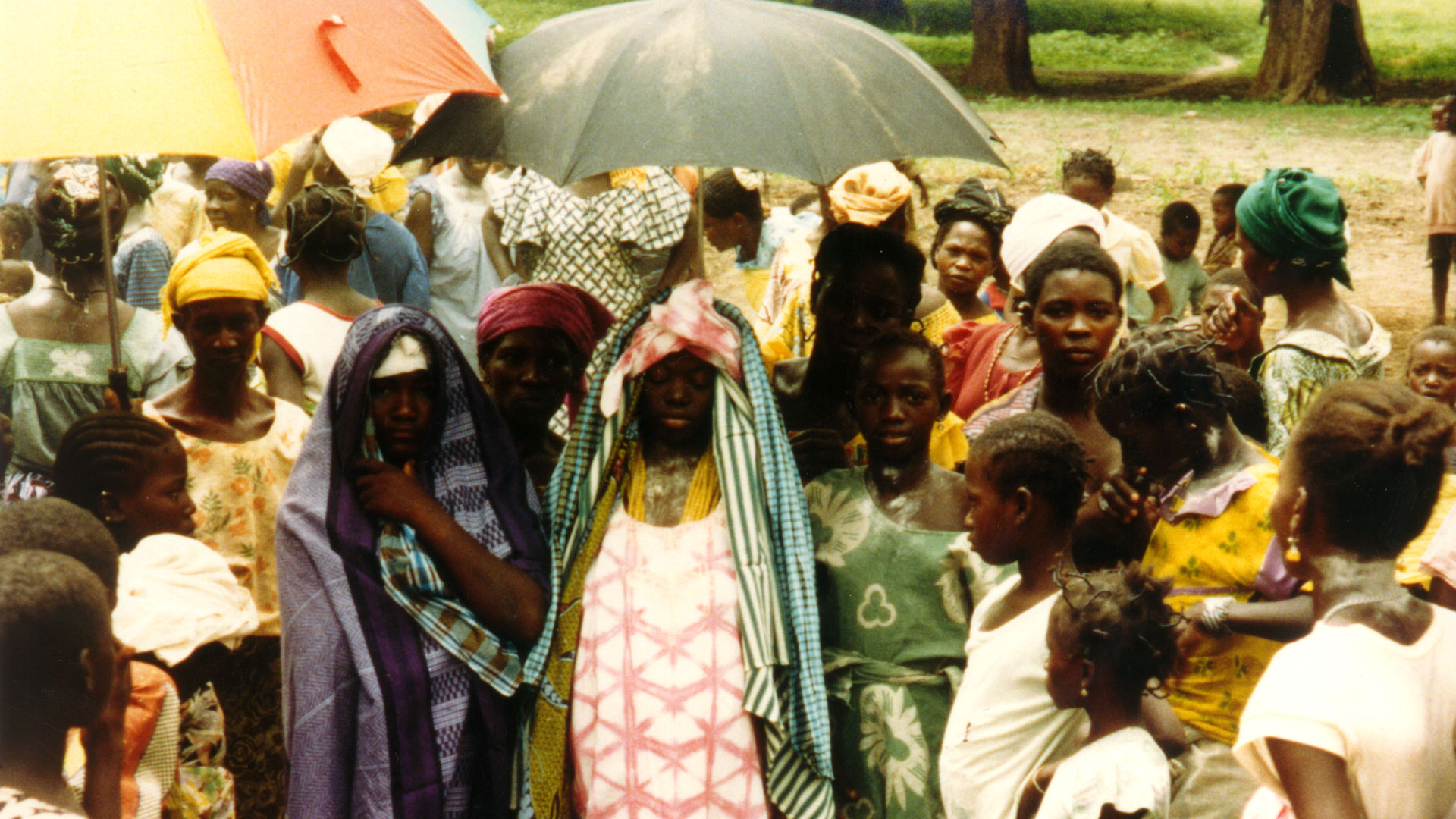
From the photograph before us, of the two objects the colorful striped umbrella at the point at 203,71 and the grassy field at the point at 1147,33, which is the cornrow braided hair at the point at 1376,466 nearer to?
the colorful striped umbrella at the point at 203,71

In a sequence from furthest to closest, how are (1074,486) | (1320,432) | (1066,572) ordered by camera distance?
(1074,486) → (1066,572) → (1320,432)

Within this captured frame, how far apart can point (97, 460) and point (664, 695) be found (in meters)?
1.47

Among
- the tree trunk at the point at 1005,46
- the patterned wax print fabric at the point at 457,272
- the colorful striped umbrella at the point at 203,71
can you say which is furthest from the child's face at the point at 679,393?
the tree trunk at the point at 1005,46

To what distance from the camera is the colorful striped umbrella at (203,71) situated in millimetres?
2836

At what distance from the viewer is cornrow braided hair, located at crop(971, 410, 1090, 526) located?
10.6 feet

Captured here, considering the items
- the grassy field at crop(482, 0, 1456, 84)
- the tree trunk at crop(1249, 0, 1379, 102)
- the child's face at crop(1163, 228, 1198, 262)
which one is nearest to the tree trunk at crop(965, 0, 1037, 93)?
the grassy field at crop(482, 0, 1456, 84)

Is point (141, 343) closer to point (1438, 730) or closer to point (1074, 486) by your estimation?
point (1074, 486)

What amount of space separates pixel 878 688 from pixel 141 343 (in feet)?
10.3

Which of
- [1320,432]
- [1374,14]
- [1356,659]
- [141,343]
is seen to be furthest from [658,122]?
[1374,14]

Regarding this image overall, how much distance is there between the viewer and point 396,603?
3.39 metres

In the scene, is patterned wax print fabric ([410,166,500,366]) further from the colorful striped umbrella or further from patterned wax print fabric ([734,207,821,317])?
the colorful striped umbrella

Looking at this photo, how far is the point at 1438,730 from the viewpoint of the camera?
7.55ft

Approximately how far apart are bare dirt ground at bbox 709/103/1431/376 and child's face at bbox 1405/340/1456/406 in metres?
5.15

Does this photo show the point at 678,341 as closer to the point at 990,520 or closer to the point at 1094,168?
the point at 990,520
